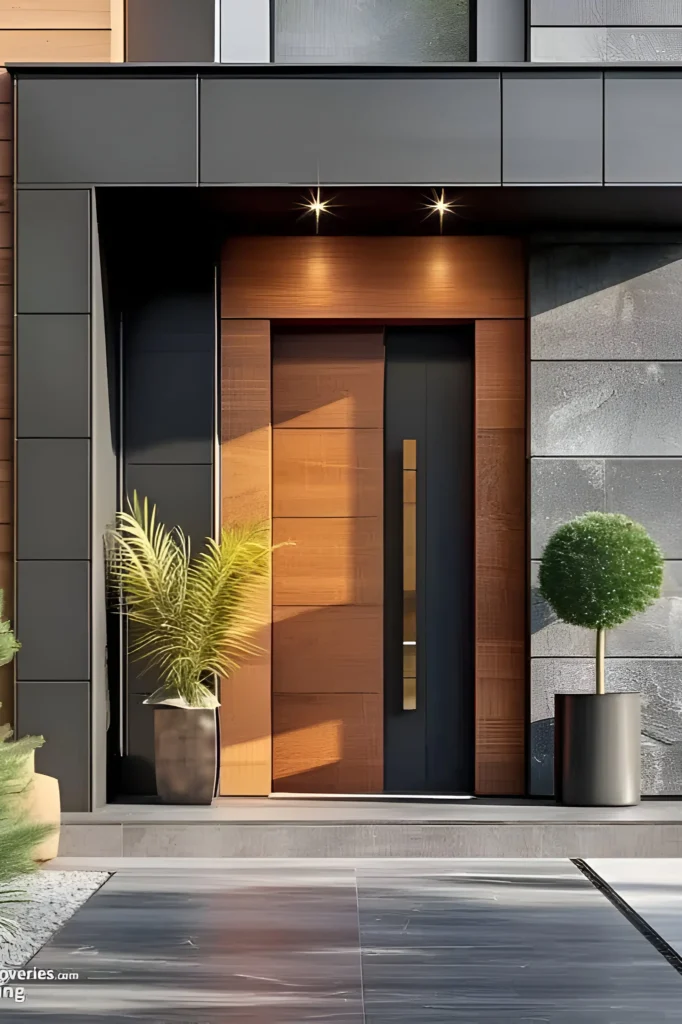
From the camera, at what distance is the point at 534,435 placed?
690cm

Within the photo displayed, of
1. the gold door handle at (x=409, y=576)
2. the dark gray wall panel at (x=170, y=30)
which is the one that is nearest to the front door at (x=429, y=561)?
the gold door handle at (x=409, y=576)

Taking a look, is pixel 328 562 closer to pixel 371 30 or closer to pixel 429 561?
pixel 429 561

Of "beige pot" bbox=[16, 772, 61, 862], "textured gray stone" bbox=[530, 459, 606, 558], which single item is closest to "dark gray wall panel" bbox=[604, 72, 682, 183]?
"textured gray stone" bbox=[530, 459, 606, 558]

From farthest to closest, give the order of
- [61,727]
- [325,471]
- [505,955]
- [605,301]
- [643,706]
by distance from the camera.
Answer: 1. [325,471]
2. [605,301]
3. [643,706]
4. [61,727]
5. [505,955]

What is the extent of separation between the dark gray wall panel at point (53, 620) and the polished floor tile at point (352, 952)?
136cm

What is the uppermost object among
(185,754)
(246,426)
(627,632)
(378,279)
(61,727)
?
(378,279)

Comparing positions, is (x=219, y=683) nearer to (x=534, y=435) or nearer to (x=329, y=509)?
(x=329, y=509)

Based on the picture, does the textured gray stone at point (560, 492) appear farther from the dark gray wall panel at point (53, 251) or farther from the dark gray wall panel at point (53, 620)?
the dark gray wall panel at point (53, 251)

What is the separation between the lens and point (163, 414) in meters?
6.96

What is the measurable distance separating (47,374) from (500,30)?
3.36 m

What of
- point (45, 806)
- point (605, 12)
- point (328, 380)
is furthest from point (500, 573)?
point (605, 12)

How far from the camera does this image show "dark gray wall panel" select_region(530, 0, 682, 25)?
22.6 feet

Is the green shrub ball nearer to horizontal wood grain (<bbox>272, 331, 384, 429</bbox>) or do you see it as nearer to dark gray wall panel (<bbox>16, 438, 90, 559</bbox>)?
horizontal wood grain (<bbox>272, 331, 384, 429</bbox>)

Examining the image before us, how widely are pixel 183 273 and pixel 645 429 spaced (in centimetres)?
288
